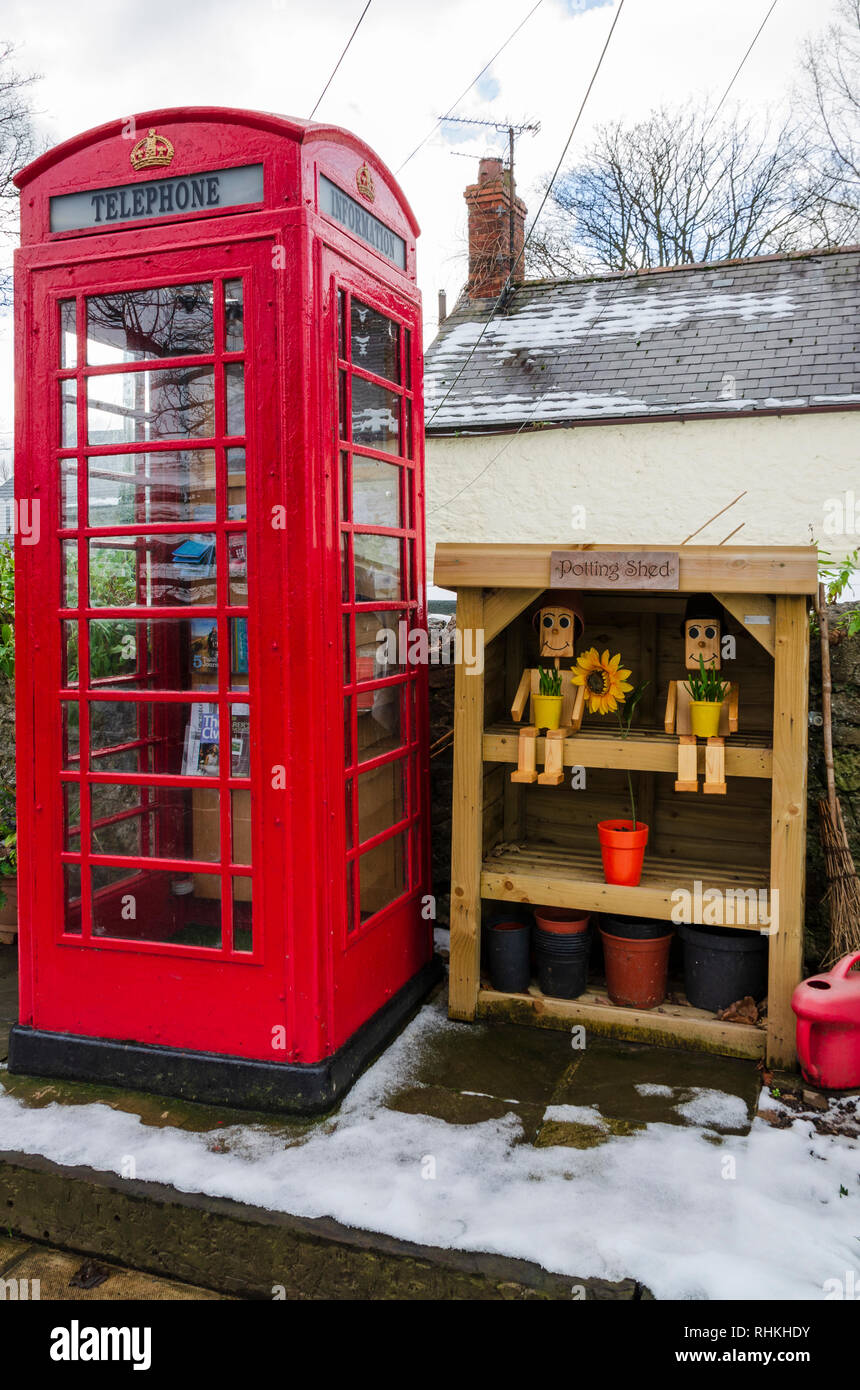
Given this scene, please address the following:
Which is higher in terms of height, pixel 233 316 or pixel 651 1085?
pixel 233 316

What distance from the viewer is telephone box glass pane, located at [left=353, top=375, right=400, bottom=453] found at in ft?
11.8

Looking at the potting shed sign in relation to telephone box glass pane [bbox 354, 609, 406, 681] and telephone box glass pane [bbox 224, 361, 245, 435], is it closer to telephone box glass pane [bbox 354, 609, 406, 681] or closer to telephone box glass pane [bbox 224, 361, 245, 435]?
telephone box glass pane [bbox 354, 609, 406, 681]

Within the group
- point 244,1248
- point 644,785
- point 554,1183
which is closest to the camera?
point 244,1248

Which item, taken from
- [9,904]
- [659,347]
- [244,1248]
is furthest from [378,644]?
[659,347]

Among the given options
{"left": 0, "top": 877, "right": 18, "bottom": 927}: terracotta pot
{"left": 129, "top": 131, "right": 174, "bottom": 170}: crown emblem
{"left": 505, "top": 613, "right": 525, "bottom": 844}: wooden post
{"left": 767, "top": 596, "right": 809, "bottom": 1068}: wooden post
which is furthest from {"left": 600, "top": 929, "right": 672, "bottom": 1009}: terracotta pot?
{"left": 129, "top": 131, "right": 174, "bottom": 170}: crown emblem

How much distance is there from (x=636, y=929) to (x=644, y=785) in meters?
0.71

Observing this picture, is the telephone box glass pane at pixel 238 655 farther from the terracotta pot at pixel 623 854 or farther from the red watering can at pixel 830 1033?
the red watering can at pixel 830 1033

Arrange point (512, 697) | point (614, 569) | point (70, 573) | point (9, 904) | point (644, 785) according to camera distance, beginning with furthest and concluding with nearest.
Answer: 1. point (9, 904)
2. point (512, 697)
3. point (644, 785)
4. point (614, 569)
5. point (70, 573)

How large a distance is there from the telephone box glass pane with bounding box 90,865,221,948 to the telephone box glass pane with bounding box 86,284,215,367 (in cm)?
175

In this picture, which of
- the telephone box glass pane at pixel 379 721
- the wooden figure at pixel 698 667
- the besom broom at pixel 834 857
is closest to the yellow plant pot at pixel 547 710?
the wooden figure at pixel 698 667

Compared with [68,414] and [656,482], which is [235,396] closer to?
[68,414]

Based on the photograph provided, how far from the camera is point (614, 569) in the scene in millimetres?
3609

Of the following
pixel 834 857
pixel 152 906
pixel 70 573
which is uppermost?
pixel 70 573

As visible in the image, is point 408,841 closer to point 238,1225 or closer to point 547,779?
point 547,779
